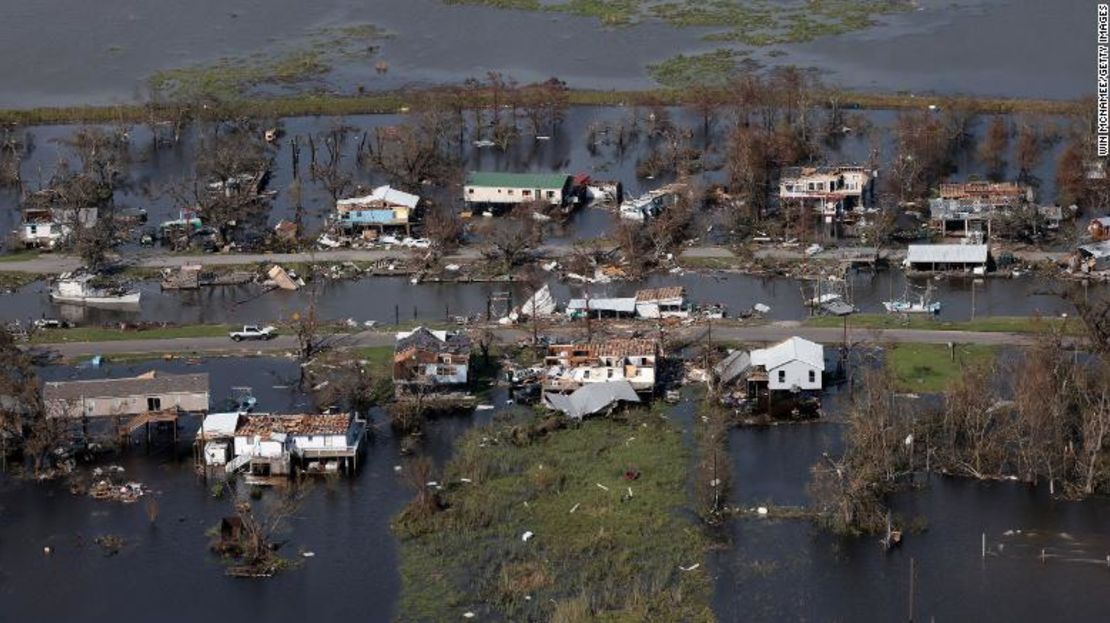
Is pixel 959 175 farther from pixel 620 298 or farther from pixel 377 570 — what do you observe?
pixel 377 570

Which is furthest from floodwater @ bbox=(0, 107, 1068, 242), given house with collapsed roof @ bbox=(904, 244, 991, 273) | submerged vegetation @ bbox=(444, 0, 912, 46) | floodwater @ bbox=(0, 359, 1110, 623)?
floodwater @ bbox=(0, 359, 1110, 623)

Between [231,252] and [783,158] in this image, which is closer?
[231,252]

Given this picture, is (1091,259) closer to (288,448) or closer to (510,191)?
(510,191)

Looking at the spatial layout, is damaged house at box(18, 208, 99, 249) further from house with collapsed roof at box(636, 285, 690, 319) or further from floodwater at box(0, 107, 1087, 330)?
house with collapsed roof at box(636, 285, 690, 319)

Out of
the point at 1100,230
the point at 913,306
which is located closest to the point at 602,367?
the point at 913,306

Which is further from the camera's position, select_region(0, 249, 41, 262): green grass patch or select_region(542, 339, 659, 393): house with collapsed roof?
select_region(0, 249, 41, 262): green grass patch

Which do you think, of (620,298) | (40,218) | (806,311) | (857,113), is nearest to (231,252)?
(40,218)
